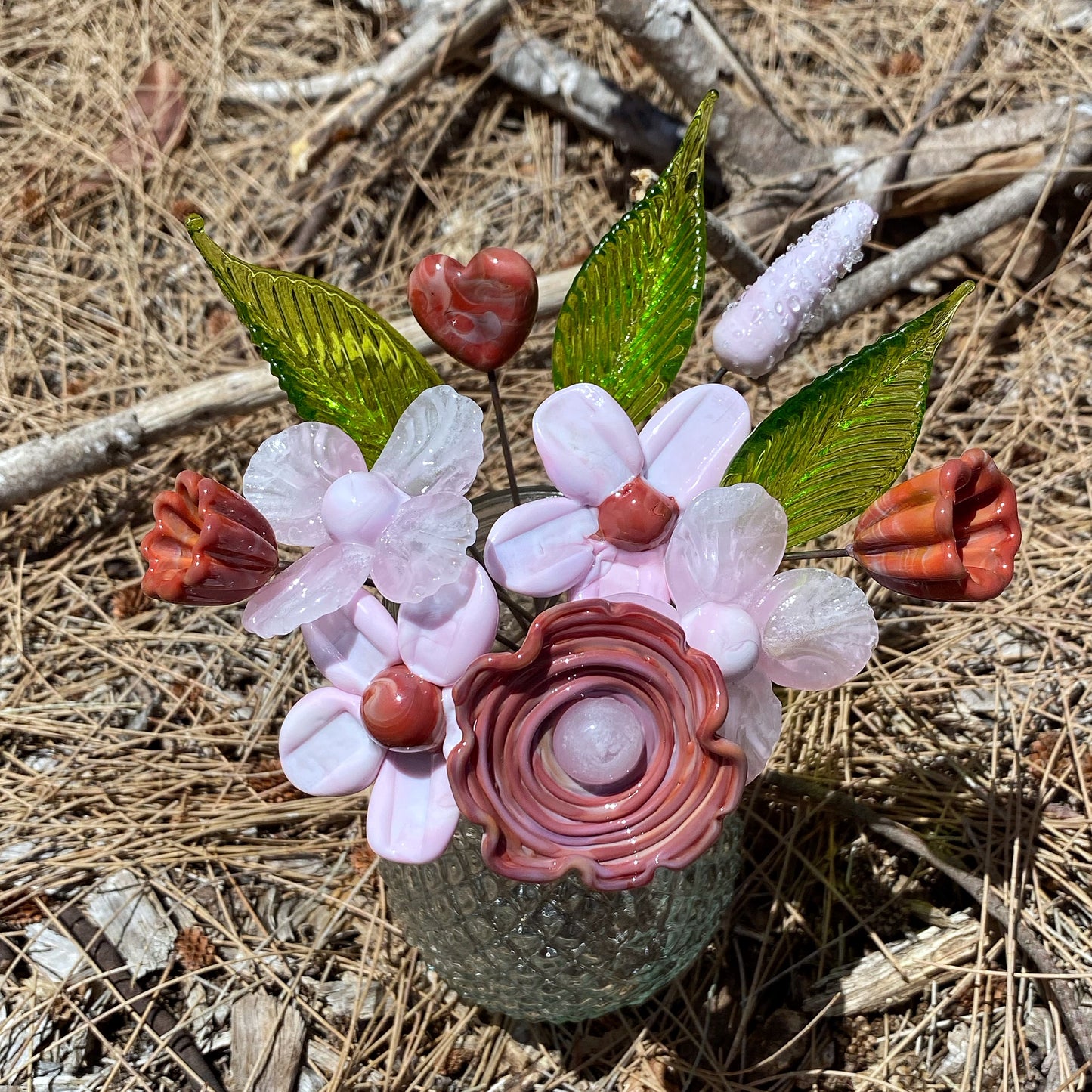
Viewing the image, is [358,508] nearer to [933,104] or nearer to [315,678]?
[315,678]

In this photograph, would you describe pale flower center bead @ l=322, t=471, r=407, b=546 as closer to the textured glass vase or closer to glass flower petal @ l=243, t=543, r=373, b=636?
glass flower petal @ l=243, t=543, r=373, b=636

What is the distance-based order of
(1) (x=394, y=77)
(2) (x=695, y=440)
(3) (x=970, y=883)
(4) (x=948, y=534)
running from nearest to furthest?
1. (4) (x=948, y=534)
2. (2) (x=695, y=440)
3. (3) (x=970, y=883)
4. (1) (x=394, y=77)

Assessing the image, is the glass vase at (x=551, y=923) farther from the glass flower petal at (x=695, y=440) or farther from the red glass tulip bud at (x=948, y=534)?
the red glass tulip bud at (x=948, y=534)

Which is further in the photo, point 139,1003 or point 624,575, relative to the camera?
point 139,1003

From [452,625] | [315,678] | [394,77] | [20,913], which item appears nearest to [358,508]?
[452,625]

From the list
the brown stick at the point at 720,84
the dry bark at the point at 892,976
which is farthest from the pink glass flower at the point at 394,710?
the brown stick at the point at 720,84

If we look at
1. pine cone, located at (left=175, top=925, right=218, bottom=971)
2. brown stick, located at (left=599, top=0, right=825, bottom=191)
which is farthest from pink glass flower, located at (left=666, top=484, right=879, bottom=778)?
brown stick, located at (left=599, top=0, right=825, bottom=191)

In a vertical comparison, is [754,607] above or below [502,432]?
below
